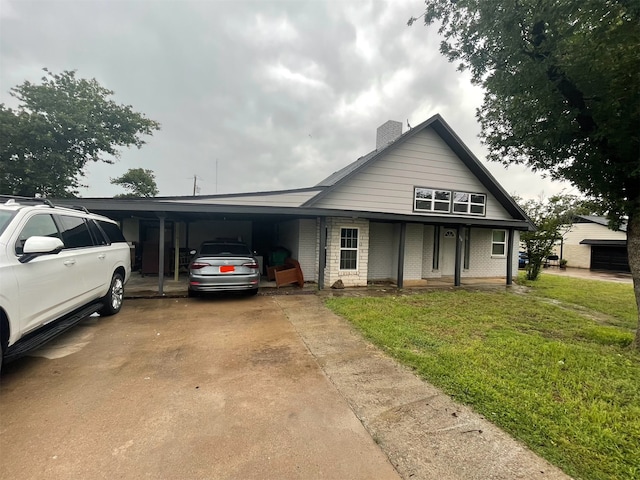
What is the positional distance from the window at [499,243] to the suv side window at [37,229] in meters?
16.1

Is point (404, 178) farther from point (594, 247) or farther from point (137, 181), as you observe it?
point (137, 181)

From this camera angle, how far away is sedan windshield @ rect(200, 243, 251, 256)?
7711mm

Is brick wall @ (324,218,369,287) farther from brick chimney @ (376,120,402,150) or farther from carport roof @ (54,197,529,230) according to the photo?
brick chimney @ (376,120,402,150)

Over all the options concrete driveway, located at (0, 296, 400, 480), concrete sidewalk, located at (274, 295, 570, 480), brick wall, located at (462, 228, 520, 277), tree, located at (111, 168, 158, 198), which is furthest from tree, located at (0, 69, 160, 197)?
brick wall, located at (462, 228, 520, 277)

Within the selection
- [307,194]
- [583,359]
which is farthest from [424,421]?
[307,194]

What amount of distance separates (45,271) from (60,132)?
67.4ft

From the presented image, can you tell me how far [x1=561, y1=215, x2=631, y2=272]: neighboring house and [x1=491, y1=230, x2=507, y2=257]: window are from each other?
1370 centimetres

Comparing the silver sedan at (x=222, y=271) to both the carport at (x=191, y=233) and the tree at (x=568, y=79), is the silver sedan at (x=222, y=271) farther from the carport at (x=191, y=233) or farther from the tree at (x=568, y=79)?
the tree at (x=568, y=79)

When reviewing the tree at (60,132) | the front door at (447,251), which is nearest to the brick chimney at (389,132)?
the front door at (447,251)

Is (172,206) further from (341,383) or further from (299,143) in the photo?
(299,143)

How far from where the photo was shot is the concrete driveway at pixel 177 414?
7.14 ft

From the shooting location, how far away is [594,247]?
80.6 ft

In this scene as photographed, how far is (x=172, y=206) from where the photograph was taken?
25.6 feet

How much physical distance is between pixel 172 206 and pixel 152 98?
12195 mm
